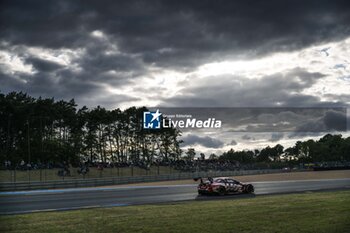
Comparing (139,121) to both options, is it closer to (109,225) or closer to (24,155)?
(24,155)

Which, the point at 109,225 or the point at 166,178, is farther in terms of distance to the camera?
the point at 166,178

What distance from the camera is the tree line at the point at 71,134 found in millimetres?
57500

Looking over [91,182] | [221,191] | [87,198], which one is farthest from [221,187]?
[91,182]

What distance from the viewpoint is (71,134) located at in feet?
224

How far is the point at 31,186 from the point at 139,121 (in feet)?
148

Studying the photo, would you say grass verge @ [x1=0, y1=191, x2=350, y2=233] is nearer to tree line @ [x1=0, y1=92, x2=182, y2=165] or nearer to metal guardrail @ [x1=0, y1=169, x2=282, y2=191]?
metal guardrail @ [x1=0, y1=169, x2=282, y2=191]

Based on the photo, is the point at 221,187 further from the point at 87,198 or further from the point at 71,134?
the point at 71,134

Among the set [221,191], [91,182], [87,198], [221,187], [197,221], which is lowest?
[91,182]

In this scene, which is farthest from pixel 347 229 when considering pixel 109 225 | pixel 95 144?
pixel 95 144

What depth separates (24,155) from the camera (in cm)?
5541

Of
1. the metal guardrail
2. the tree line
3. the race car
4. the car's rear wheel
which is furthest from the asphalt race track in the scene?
the tree line

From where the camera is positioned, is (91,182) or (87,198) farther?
(91,182)

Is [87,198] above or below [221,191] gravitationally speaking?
above

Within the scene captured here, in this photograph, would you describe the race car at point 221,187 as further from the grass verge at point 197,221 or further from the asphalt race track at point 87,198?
the grass verge at point 197,221
